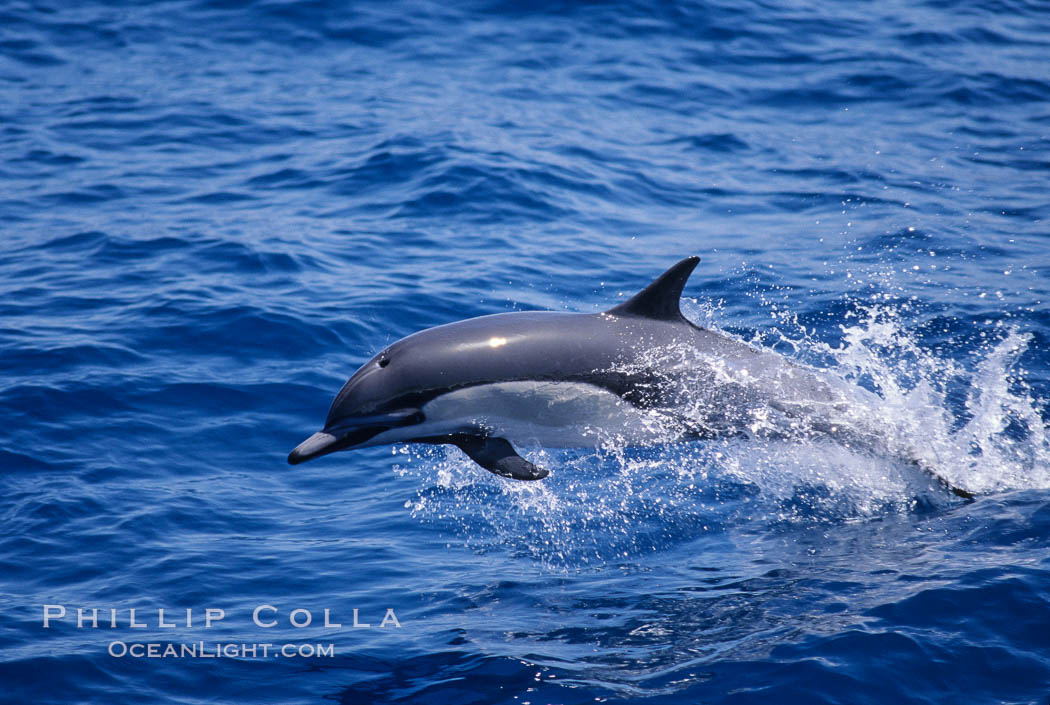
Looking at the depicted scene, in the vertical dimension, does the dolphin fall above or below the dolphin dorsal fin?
below

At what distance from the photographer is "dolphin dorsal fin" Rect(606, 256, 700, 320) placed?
6.73m

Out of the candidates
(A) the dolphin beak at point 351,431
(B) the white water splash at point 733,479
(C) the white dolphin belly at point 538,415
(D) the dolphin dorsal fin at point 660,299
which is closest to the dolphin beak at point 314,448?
(A) the dolphin beak at point 351,431

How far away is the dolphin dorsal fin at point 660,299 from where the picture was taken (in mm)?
6727

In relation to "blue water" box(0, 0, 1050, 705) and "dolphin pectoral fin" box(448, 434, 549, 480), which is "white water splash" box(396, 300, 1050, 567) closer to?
"blue water" box(0, 0, 1050, 705)

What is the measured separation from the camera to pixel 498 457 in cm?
678

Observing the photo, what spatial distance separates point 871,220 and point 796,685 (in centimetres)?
810

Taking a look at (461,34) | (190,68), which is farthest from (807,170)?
(190,68)

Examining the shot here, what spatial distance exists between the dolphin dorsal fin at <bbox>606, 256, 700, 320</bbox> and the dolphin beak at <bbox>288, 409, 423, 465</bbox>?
A: 1.35 meters

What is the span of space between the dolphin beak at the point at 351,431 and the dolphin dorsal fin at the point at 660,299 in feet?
4.44

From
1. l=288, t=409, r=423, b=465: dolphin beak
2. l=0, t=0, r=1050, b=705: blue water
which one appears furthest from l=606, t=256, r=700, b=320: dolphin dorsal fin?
l=288, t=409, r=423, b=465: dolphin beak

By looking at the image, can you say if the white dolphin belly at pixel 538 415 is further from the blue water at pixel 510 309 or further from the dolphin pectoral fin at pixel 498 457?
the blue water at pixel 510 309

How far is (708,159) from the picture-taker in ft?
48.5

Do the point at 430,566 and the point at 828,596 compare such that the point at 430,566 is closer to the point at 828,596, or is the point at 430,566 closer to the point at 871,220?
the point at 828,596

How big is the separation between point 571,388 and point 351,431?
130 cm
